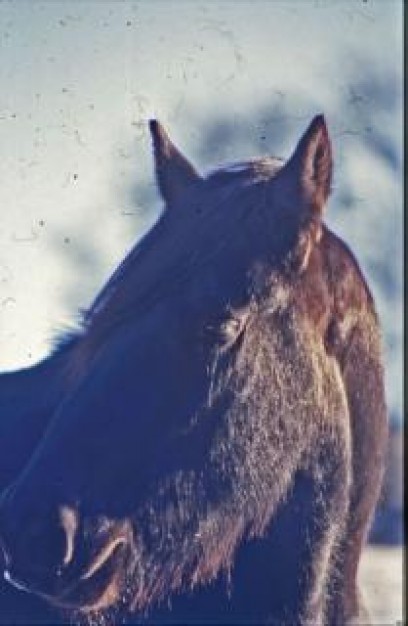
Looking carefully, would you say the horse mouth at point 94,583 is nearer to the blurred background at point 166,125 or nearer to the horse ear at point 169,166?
the blurred background at point 166,125

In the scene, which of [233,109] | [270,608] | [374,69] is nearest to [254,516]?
[270,608]

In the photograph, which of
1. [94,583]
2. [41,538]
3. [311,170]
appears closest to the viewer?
[41,538]

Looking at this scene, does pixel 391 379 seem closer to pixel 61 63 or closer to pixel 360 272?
pixel 360 272

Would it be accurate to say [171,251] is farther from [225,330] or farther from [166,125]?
[166,125]

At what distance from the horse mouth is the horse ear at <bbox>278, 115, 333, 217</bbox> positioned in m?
0.74

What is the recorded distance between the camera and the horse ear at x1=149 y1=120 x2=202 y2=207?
110 inches

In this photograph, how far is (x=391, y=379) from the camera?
3.01 meters

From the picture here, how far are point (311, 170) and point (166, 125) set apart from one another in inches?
12.4

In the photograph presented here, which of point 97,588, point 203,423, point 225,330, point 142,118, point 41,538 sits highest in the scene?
point 142,118

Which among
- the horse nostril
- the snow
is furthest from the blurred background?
the horse nostril

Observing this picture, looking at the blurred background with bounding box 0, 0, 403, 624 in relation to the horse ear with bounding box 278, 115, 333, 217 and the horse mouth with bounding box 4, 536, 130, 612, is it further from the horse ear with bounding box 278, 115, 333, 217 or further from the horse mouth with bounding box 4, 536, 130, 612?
the horse mouth with bounding box 4, 536, 130, 612

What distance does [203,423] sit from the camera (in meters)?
2.61

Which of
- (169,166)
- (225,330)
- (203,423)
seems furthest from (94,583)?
(169,166)

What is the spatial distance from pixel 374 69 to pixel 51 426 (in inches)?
43.3
